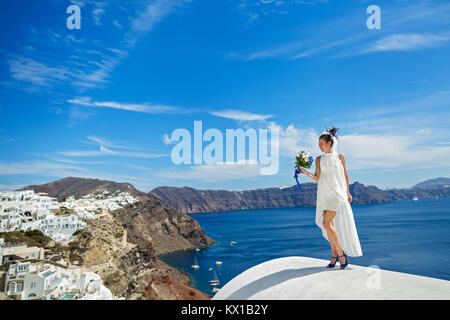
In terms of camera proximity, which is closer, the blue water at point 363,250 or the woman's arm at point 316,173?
the woman's arm at point 316,173

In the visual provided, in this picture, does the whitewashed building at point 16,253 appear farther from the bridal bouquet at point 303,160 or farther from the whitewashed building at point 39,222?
the bridal bouquet at point 303,160

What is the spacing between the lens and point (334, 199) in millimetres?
4410

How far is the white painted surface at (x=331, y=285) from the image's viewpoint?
346cm

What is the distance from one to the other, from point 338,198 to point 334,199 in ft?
0.20

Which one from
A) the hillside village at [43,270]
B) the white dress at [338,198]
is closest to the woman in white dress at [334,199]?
the white dress at [338,198]

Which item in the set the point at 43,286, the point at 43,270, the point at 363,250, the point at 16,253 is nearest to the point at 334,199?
the point at 43,286

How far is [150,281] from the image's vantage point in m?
32.6

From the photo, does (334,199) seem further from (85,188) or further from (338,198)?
(85,188)

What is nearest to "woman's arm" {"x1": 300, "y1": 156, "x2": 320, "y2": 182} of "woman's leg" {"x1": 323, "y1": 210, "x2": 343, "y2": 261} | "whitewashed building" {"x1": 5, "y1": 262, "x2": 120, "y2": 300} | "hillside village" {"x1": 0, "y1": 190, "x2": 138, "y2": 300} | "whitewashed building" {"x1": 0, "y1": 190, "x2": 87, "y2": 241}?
"woman's leg" {"x1": 323, "y1": 210, "x2": 343, "y2": 261}

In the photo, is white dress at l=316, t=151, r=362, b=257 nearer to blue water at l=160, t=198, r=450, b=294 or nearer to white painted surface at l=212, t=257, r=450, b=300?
white painted surface at l=212, t=257, r=450, b=300
